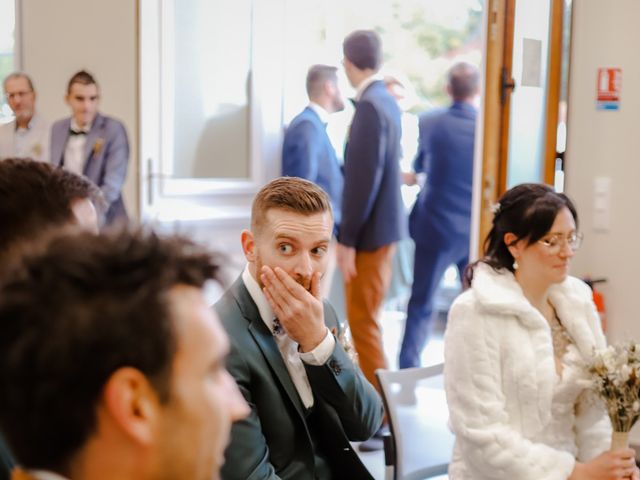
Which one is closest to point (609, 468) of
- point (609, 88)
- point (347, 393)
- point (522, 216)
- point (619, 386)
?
point (619, 386)

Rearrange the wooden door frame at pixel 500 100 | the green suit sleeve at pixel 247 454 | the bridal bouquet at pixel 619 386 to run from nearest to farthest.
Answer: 1. the green suit sleeve at pixel 247 454
2. the bridal bouquet at pixel 619 386
3. the wooden door frame at pixel 500 100

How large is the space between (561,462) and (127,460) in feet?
5.62

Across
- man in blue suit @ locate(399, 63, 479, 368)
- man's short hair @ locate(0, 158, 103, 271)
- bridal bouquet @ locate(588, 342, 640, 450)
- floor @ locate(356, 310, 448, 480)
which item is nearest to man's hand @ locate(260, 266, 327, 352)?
man's short hair @ locate(0, 158, 103, 271)

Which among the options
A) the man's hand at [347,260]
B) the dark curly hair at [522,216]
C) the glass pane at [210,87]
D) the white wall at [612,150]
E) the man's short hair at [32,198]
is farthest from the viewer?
the man's hand at [347,260]

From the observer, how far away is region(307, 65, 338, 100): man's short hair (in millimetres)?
4594

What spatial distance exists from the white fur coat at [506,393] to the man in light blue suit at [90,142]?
2000mm

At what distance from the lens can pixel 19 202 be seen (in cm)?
131

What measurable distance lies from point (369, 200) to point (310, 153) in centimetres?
40

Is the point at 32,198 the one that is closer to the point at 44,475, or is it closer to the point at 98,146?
the point at 44,475

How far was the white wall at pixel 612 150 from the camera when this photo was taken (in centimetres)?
367

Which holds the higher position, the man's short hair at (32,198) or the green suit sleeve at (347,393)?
the man's short hair at (32,198)

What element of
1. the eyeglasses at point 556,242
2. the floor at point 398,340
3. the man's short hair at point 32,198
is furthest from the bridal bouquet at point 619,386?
the floor at point 398,340

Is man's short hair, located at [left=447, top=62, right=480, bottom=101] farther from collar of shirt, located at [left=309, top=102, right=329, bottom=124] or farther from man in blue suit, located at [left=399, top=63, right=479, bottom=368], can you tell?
collar of shirt, located at [left=309, top=102, right=329, bottom=124]

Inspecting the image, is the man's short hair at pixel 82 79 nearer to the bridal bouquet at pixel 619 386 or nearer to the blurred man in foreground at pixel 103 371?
the bridal bouquet at pixel 619 386
